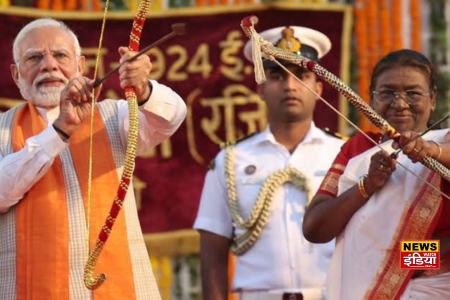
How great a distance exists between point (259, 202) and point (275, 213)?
8 centimetres

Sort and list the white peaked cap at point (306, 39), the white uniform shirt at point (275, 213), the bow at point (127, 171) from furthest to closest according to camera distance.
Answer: the white peaked cap at point (306, 39)
the white uniform shirt at point (275, 213)
the bow at point (127, 171)

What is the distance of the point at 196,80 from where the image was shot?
699 cm

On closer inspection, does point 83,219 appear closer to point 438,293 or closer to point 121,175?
point 121,175

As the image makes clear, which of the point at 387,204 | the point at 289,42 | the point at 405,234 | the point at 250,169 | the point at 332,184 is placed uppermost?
the point at 289,42

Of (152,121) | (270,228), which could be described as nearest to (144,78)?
(152,121)

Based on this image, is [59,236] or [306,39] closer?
[59,236]

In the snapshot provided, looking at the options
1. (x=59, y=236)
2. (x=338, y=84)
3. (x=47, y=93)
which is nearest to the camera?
(x=338, y=84)

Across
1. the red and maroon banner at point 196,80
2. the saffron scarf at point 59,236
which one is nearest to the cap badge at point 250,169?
the saffron scarf at point 59,236

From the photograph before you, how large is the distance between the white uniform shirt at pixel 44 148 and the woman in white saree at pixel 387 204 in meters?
0.59

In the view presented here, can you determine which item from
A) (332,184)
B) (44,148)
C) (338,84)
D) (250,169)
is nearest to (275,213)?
(250,169)

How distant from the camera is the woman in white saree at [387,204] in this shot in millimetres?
4227

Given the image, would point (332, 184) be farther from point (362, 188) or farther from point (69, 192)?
point (69, 192)

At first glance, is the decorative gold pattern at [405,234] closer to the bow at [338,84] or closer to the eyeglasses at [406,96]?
the bow at [338,84]

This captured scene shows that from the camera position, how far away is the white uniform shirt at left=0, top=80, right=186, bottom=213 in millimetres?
4410
